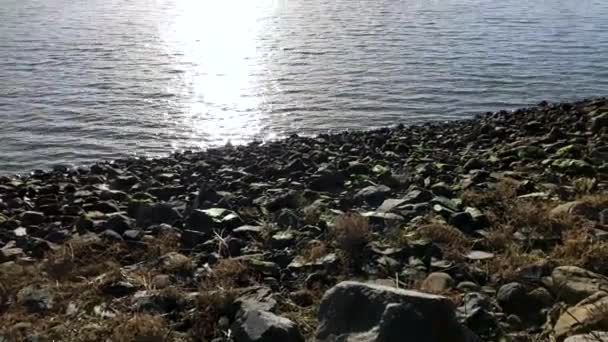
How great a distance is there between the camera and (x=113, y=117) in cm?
1805

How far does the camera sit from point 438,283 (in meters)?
5.79

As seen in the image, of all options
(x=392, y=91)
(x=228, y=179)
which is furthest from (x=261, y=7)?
(x=228, y=179)

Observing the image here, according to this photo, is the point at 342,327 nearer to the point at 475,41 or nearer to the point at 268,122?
the point at 268,122

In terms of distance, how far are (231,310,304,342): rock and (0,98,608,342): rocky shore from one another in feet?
0.05

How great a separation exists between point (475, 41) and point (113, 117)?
54.4ft

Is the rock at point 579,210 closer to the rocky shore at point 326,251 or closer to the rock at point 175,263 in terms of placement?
the rocky shore at point 326,251

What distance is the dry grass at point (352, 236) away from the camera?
6.68 metres

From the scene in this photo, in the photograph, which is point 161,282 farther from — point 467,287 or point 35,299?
point 467,287

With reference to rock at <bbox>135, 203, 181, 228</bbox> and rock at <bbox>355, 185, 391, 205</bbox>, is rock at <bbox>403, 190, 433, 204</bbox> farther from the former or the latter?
rock at <bbox>135, 203, 181, 228</bbox>

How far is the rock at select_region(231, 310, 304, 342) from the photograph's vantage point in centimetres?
498

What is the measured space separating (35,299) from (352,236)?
307 cm

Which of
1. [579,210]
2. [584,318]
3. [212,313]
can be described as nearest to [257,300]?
[212,313]

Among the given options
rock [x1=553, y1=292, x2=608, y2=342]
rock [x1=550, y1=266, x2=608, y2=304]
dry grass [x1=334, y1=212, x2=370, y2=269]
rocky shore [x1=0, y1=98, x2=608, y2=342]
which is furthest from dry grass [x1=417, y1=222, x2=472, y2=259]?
rock [x1=553, y1=292, x2=608, y2=342]

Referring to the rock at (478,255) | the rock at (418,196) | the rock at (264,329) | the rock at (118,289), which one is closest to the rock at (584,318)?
the rock at (478,255)
